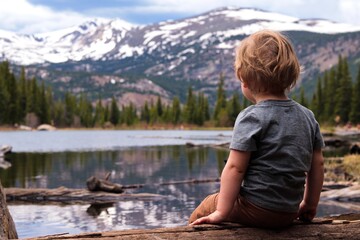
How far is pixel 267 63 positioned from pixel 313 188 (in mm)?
1197

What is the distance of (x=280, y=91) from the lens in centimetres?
450

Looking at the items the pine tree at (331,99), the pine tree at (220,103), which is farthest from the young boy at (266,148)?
the pine tree at (220,103)

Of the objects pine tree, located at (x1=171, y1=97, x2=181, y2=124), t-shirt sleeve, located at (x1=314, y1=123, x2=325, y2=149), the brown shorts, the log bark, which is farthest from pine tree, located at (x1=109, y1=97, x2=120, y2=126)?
the brown shorts

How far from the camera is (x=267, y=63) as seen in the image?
431cm

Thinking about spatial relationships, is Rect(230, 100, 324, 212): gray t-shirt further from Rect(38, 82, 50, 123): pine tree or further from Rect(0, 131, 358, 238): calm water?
Rect(38, 82, 50, 123): pine tree

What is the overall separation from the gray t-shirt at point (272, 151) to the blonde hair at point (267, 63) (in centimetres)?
15

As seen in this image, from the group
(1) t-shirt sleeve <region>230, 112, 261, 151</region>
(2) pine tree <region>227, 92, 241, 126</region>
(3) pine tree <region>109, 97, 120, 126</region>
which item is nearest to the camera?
(1) t-shirt sleeve <region>230, 112, 261, 151</region>

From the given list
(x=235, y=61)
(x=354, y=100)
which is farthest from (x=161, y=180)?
(x=354, y=100)

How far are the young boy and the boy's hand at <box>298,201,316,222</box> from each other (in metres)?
0.29

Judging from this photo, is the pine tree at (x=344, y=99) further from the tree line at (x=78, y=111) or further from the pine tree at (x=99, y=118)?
the pine tree at (x=99, y=118)

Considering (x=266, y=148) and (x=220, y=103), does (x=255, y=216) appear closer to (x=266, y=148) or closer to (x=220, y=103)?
(x=266, y=148)

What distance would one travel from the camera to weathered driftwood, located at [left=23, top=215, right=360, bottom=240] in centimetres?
407

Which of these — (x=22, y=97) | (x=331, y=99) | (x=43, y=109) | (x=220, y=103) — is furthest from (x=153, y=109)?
(x=331, y=99)

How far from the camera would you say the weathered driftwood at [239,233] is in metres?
4.07
